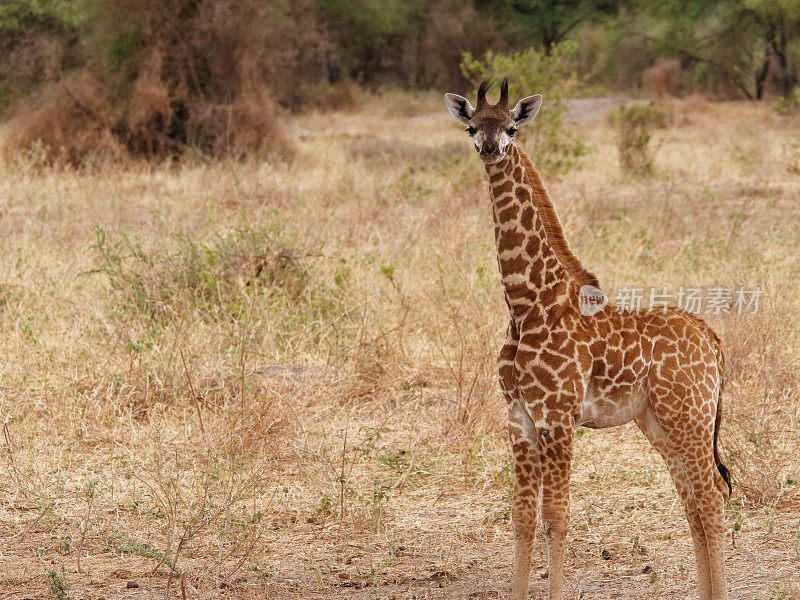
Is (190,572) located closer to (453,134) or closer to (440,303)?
(440,303)

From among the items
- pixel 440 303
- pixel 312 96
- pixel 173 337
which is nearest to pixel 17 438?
pixel 173 337

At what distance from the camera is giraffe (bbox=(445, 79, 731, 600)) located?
3.48 metres

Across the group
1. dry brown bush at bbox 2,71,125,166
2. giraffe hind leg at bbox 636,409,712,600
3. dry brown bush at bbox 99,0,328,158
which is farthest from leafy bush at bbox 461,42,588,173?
giraffe hind leg at bbox 636,409,712,600

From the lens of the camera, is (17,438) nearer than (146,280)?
Yes

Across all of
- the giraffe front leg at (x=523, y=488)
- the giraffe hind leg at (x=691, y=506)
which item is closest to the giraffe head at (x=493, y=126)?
the giraffe front leg at (x=523, y=488)

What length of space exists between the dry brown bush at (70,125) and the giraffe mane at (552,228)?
1000 cm

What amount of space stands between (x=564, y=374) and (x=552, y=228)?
0.53m

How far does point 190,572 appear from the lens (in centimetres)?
401

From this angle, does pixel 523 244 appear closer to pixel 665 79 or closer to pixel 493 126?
pixel 493 126

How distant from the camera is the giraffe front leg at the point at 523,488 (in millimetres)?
3559

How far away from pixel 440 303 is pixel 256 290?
47.2 inches

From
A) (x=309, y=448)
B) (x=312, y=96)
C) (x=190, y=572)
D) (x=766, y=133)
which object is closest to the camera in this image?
(x=190, y=572)

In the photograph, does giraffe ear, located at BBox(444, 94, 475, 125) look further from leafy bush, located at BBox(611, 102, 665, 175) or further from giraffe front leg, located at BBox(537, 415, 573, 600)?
leafy bush, located at BBox(611, 102, 665, 175)

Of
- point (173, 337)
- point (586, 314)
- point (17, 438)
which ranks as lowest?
point (17, 438)
